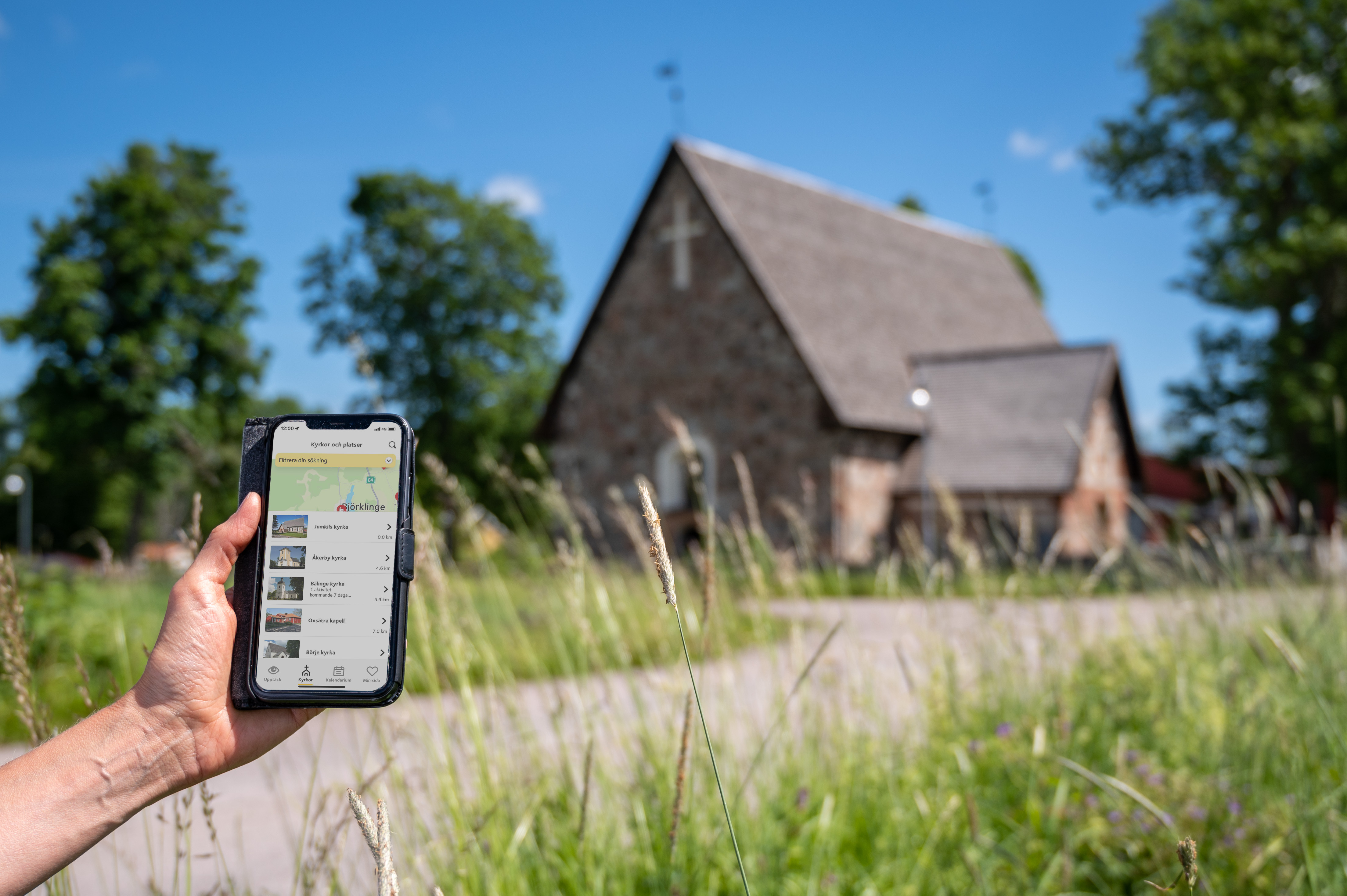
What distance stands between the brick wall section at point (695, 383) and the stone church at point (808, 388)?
3cm

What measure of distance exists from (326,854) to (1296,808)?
2.17m

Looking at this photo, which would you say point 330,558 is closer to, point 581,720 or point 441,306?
point 581,720

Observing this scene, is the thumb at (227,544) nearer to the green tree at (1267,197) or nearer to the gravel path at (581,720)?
the gravel path at (581,720)

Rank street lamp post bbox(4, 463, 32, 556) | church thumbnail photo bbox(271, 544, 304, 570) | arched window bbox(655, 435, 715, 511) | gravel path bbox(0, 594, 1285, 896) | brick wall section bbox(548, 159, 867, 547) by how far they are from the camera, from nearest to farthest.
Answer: church thumbnail photo bbox(271, 544, 304, 570), gravel path bbox(0, 594, 1285, 896), brick wall section bbox(548, 159, 867, 547), arched window bbox(655, 435, 715, 511), street lamp post bbox(4, 463, 32, 556)

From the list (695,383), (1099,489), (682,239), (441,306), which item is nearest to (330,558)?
(695,383)

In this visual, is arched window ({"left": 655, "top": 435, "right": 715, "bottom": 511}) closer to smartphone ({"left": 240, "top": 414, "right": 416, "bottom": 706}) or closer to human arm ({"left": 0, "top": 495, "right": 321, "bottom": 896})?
smartphone ({"left": 240, "top": 414, "right": 416, "bottom": 706})

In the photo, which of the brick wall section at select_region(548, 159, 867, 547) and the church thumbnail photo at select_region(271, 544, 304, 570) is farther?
the brick wall section at select_region(548, 159, 867, 547)

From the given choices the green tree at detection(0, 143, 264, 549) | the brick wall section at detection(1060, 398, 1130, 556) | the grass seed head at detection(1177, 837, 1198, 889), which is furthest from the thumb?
the green tree at detection(0, 143, 264, 549)

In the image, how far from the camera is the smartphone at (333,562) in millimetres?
1349

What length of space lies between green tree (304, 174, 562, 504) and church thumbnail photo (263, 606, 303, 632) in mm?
26040

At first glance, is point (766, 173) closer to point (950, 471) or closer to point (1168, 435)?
point (950, 471)

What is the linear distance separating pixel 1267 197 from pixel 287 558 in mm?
21605

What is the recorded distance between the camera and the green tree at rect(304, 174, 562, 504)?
1092 inches

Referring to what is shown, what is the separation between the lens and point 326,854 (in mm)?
1771
